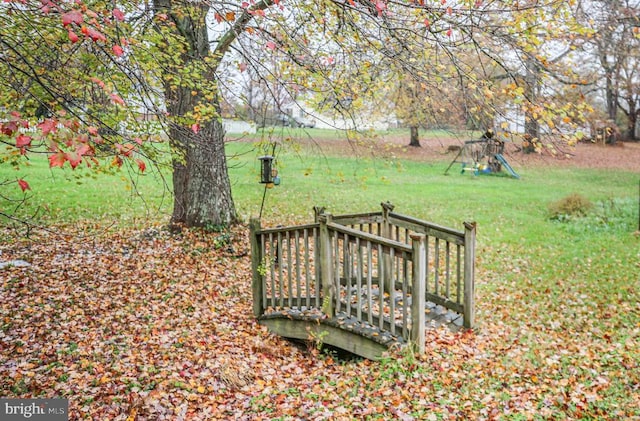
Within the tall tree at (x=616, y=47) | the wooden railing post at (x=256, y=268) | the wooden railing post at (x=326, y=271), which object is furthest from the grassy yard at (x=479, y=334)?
the tall tree at (x=616, y=47)

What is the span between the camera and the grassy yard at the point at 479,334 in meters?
4.57

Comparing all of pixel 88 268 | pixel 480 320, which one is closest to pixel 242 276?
pixel 88 268

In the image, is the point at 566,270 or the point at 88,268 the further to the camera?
the point at 566,270

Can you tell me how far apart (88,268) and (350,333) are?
185 inches

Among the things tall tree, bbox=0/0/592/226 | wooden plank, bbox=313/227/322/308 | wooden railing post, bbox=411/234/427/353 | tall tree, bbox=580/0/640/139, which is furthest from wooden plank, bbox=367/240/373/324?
tall tree, bbox=580/0/640/139

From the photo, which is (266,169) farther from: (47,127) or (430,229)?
(47,127)

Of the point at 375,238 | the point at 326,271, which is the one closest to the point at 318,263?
the point at 326,271

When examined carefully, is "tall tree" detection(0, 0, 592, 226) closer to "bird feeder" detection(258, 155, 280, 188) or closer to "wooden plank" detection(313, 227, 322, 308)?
"bird feeder" detection(258, 155, 280, 188)

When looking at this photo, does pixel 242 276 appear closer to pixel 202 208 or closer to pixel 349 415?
pixel 202 208

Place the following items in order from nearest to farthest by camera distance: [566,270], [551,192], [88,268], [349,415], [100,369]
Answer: [349,415] < [100,369] < [88,268] < [566,270] < [551,192]

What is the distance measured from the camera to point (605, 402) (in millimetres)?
4520

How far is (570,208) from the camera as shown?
43.5ft

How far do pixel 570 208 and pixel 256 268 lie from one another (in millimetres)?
10098

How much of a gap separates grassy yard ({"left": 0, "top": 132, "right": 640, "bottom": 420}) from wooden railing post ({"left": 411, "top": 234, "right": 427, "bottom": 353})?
225 mm
